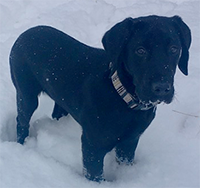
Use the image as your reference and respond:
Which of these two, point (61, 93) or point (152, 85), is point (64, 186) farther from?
point (152, 85)

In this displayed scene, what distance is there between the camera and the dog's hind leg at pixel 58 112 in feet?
10.5

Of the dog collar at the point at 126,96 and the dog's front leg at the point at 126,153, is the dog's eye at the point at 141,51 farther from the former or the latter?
the dog's front leg at the point at 126,153

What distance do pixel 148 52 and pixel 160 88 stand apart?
0.23 meters

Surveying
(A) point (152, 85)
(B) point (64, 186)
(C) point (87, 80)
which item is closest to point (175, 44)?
(A) point (152, 85)

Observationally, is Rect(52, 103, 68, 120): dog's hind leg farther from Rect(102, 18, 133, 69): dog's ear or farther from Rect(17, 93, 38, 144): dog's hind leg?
Rect(102, 18, 133, 69): dog's ear

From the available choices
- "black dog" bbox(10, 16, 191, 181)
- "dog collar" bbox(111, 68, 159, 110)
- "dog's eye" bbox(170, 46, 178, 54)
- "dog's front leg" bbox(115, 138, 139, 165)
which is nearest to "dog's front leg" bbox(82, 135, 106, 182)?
"black dog" bbox(10, 16, 191, 181)

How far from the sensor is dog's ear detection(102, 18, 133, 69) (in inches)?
82.4

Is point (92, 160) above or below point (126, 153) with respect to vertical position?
above

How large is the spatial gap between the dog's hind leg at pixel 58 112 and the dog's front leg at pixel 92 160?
722 millimetres

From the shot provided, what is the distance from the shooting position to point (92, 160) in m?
2.50

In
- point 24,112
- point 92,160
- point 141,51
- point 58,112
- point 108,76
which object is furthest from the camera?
point 58,112

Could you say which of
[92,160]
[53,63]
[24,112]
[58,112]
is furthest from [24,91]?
[92,160]

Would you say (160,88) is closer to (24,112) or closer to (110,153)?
(110,153)


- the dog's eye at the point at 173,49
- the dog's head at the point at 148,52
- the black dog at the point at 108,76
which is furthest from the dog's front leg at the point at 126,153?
the dog's eye at the point at 173,49
